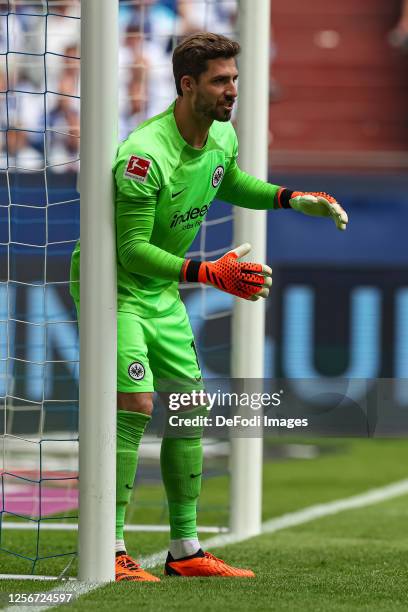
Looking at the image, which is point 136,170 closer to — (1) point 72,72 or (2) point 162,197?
(2) point 162,197

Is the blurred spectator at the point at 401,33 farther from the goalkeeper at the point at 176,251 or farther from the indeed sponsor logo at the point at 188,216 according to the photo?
the indeed sponsor logo at the point at 188,216

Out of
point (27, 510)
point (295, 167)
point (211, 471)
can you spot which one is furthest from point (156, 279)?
point (295, 167)

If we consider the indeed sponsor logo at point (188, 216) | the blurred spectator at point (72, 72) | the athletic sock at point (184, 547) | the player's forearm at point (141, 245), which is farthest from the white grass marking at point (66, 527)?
the blurred spectator at point (72, 72)

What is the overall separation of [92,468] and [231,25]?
8.06 meters

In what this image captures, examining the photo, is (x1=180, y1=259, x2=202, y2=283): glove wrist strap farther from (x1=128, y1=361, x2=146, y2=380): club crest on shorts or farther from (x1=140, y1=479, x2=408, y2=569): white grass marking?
(x1=140, y1=479, x2=408, y2=569): white grass marking

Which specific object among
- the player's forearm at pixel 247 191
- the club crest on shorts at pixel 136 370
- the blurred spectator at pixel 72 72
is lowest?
the club crest on shorts at pixel 136 370

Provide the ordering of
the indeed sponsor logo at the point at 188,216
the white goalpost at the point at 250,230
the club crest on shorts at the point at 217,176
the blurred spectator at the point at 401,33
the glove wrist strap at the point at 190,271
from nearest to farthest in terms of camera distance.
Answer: the glove wrist strap at the point at 190,271, the indeed sponsor logo at the point at 188,216, the club crest on shorts at the point at 217,176, the white goalpost at the point at 250,230, the blurred spectator at the point at 401,33

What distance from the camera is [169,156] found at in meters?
4.22

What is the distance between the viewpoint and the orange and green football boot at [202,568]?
14.6 feet

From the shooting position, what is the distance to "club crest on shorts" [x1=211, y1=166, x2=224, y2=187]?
442 cm

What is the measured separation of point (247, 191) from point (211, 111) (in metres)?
0.49

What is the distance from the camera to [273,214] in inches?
467

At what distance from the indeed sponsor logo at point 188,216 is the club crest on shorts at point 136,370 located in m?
0.45

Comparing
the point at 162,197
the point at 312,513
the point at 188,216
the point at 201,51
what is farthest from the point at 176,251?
the point at 312,513
